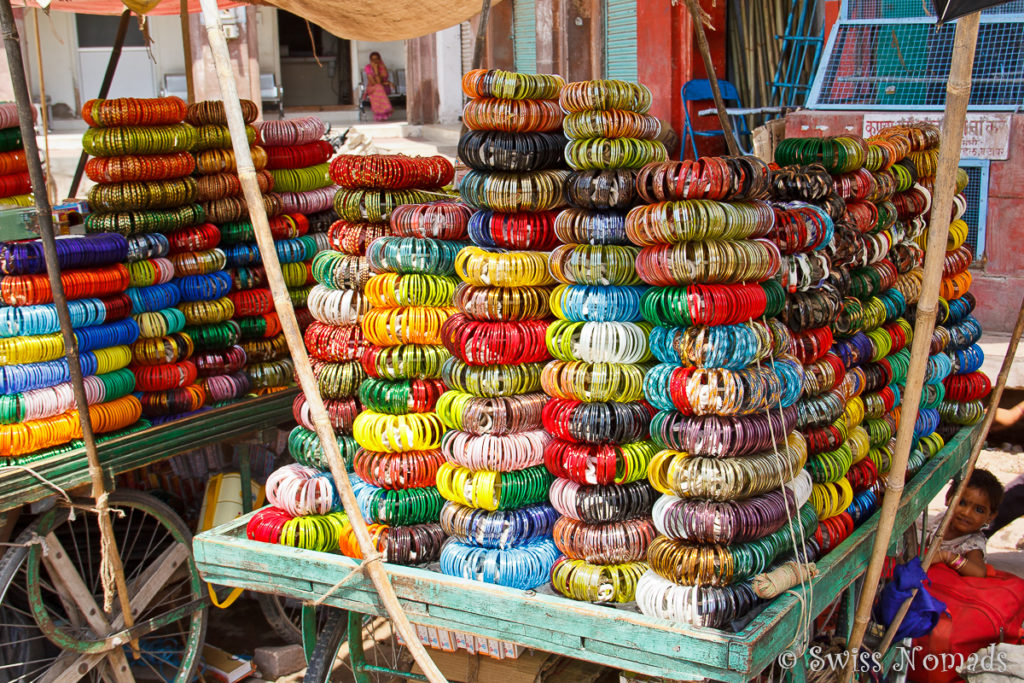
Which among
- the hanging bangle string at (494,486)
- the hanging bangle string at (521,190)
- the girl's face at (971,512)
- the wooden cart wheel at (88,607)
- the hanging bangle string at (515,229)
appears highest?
the hanging bangle string at (521,190)

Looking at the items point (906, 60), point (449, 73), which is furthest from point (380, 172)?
point (449, 73)

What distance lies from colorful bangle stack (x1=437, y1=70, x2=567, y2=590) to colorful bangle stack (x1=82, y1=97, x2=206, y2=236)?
6.04 ft

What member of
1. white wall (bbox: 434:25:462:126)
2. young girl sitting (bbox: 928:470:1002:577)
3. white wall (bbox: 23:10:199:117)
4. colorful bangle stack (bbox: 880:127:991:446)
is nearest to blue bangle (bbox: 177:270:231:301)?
colorful bangle stack (bbox: 880:127:991:446)

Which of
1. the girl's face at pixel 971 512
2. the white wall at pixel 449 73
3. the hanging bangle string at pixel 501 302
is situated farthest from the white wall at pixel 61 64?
the girl's face at pixel 971 512

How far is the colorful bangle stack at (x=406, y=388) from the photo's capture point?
314cm

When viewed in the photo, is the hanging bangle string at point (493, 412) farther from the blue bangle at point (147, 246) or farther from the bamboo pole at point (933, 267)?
the blue bangle at point (147, 246)

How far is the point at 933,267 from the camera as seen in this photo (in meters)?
2.65

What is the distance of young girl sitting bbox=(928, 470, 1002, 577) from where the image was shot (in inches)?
158

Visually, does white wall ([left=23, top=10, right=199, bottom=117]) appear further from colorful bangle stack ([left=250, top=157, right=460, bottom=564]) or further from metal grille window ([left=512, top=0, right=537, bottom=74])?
colorful bangle stack ([left=250, top=157, right=460, bottom=564])

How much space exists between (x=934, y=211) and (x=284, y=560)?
216 cm

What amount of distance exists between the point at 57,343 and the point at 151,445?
0.55m

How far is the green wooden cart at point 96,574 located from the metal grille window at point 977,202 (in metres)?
4.55

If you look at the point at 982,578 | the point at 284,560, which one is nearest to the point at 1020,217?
the point at 982,578

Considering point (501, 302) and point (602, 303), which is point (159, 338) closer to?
point (501, 302)
